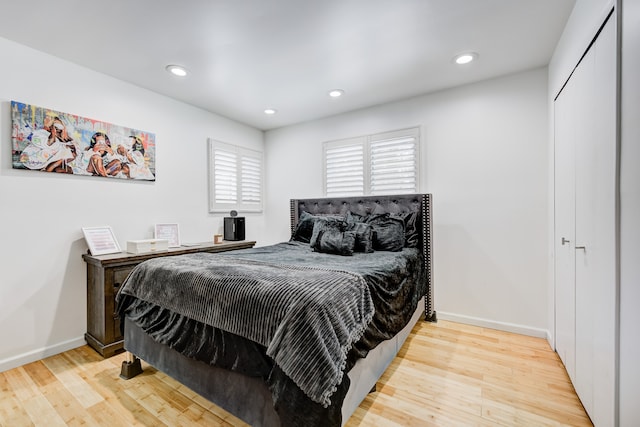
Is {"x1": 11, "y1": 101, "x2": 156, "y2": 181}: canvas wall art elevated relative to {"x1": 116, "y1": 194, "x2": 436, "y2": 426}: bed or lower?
elevated

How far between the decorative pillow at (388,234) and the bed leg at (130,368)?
2255 mm

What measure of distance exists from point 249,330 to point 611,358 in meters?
1.67

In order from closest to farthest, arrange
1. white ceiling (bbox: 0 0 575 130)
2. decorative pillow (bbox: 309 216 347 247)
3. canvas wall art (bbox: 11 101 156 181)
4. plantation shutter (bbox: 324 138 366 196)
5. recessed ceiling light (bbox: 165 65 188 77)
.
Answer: white ceiling (bbox: 0 0 575 130) < canvas wall art (bbox: 11 101 156 181) < recessed ceiling light (bbox: 165 65 188 77) < decorative pillow (bbox: 309 216 347 247) < plantation shutter (bbox: 324 138 366 196)

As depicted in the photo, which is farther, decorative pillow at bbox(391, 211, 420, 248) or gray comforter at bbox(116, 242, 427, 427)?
decorative pillow at bbox(391, 211, 420, 248)

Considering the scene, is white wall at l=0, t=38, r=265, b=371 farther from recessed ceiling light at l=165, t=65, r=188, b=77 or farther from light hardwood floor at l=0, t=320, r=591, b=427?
recessed ceiling light at l=165, t=65, r=188, b=77

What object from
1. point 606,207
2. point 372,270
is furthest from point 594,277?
point 372,270

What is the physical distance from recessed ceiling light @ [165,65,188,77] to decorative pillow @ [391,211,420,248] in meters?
2.61

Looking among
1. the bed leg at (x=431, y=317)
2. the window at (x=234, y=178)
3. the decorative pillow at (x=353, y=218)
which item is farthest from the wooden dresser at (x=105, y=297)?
the bed leg at (x=431, y=317)

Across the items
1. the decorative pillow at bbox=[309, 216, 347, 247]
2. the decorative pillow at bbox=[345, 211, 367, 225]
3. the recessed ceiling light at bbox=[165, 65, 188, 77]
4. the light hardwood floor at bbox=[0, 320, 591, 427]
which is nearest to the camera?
the light hardwood floor at bbox=[0, 320, 591, 427]

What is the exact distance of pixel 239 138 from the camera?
13.9ft

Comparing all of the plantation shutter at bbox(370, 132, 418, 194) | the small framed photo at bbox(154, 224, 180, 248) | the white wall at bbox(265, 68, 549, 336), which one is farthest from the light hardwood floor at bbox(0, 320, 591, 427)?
the plantation shutter at bbox(370, 132, 418, 194)

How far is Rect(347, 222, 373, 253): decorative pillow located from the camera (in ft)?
9.29

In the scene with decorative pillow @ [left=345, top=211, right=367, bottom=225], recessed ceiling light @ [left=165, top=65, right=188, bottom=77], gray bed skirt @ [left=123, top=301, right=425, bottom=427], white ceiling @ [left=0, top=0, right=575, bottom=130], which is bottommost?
gray bed skirt @ [left=123, top=301, right=425, bottom=427]

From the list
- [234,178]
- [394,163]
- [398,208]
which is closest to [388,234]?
[398,208]
